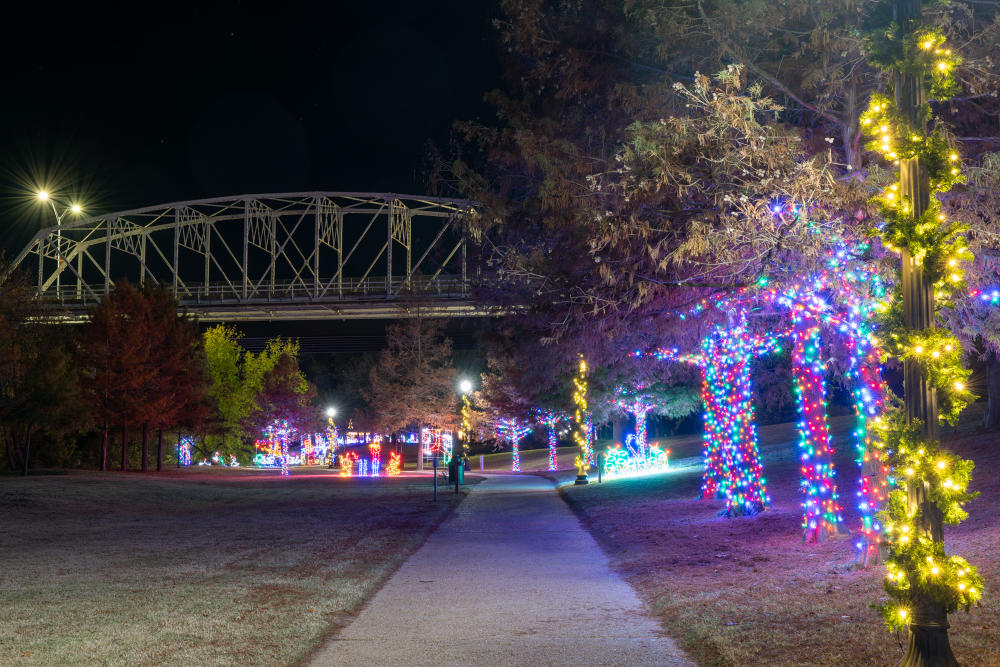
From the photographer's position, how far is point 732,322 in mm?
15227

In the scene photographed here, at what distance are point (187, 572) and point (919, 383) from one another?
9190 millimetres

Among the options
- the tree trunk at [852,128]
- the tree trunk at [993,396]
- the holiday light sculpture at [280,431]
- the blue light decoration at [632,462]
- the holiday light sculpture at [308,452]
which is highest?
the tree trunk at [852,128]

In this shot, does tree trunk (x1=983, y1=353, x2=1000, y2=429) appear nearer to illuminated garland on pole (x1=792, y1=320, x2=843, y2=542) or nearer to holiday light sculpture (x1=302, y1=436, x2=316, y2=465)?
illuminated garland on pole (x1=792, y1=320, x2=843, y2=542)

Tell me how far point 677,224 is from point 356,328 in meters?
52.6

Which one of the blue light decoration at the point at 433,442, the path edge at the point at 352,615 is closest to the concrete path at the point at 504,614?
the path edge at the point at 352,615

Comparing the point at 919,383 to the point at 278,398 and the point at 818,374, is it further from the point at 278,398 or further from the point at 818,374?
the point at 278,398

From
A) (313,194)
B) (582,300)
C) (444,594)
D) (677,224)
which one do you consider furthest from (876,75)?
(313,194)

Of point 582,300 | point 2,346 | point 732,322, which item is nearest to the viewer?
point 582,300

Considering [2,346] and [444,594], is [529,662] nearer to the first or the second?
[444,594]

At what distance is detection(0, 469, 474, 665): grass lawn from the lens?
7121mm

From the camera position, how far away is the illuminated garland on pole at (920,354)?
5523mm

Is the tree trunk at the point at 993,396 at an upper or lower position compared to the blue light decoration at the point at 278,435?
upper

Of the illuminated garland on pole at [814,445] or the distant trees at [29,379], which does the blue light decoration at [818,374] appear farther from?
the distant trees at [29,379]

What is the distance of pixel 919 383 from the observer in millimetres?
5703
